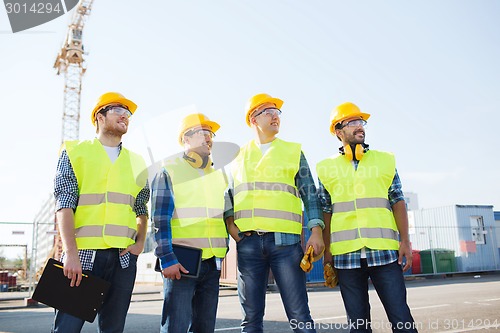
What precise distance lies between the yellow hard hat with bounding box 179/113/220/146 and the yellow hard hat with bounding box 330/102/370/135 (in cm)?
113

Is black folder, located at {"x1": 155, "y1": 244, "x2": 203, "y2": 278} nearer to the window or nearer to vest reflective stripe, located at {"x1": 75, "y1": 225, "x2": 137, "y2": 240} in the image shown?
vest reflective stripe, located at {"x1": 75, "y1": 225, "x2": 137, "y2": 240}

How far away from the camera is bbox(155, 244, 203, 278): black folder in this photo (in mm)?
3174

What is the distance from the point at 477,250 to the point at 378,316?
20357 mm

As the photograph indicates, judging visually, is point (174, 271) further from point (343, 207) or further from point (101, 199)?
point (343, 207)

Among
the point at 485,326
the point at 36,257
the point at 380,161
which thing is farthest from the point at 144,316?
the point at 36,257

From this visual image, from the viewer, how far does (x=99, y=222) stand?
9.96 feet

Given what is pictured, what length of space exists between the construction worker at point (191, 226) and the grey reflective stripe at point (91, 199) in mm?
407

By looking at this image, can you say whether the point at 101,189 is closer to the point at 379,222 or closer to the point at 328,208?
the point at 328,208

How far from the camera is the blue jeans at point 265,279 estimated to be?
324cm

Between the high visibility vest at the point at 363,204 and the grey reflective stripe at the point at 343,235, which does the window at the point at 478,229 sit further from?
the grey reflective stripe at the point at 343,235

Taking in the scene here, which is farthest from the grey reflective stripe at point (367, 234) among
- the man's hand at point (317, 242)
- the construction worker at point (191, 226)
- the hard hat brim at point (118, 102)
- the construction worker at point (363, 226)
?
the hard hat brim at point (118, 102)

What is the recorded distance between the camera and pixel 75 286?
285cm

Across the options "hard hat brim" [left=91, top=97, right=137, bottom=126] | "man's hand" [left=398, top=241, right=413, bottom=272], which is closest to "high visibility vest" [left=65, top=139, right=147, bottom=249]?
"hard hat brim" [left=91, top=97, right=137, bottom=126]

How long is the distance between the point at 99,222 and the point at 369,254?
210cm
